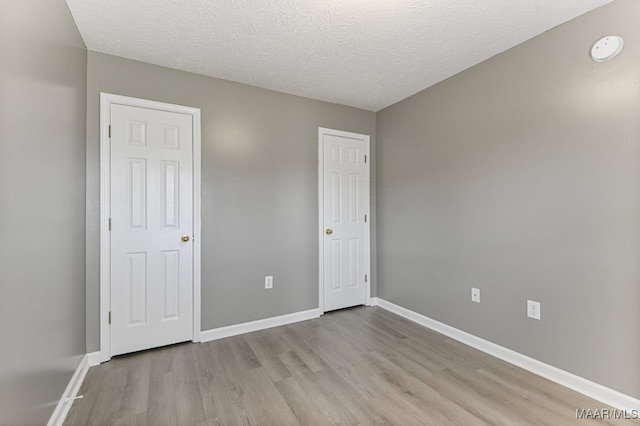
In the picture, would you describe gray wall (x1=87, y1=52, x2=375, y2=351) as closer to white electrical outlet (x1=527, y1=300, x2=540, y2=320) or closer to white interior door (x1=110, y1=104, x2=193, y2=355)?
white interior door (x1=110, y1=104, x2=193, y2=355)

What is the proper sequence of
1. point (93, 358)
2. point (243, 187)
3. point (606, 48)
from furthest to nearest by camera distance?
point (243, 187) < point (93, 358) < point (606, 48)

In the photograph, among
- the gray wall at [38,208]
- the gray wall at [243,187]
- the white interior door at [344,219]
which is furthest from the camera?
the white interior door at [344,219]

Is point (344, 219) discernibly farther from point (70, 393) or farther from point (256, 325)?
point (70, 393)

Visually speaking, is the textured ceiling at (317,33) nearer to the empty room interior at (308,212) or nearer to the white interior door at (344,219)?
the empty room interior at (308,212)

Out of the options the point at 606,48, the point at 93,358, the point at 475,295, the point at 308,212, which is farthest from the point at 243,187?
the point at 606,48

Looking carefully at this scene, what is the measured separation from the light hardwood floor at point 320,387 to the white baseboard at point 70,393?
0.04 metres

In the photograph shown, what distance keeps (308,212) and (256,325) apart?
1274 millimetres

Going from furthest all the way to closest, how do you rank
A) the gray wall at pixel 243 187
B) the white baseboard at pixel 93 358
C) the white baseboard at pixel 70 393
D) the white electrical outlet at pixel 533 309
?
the gray wall at pixel 243 187 < the white baseboard at pixel 93 358 < the white electrical outlet at pixel 533 309 < the white baseboard at pixel 70 393

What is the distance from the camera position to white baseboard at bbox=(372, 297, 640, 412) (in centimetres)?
172

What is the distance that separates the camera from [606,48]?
1.74 meters

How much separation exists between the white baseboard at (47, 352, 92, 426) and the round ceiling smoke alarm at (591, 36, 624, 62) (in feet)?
12.2

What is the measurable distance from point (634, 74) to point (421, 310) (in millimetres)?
2384

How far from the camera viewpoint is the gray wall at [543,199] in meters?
1.72

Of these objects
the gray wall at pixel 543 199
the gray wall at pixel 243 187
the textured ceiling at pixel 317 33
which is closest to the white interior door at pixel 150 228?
the gray wall at pixel 243 187
